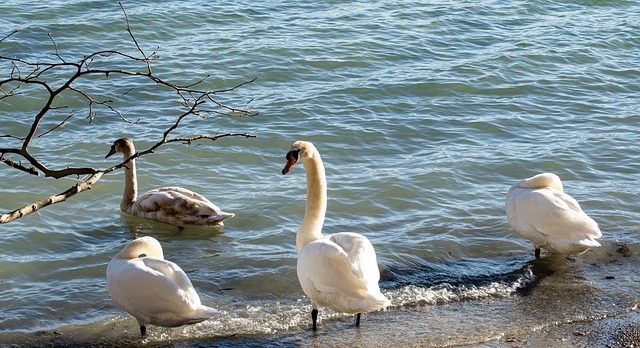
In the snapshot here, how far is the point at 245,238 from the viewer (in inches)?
348

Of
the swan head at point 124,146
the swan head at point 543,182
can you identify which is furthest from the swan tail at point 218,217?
the swan head at point 543,182

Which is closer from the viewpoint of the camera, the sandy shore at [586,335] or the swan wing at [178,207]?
the sandy shore at [586,335]

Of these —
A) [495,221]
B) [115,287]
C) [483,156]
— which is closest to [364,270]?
[115,287]

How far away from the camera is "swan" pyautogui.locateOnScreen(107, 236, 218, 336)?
610 centimetres

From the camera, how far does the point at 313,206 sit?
23.2 feet

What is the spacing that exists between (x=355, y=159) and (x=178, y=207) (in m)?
2.74

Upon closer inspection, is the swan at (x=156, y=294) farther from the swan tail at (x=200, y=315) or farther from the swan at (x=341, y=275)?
the swan at (x=341, y=275)

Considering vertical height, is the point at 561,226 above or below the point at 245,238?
above

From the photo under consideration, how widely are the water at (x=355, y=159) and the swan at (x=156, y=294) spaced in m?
0.26

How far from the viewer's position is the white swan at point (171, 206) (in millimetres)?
9117

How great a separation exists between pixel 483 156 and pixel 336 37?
18.9 feet

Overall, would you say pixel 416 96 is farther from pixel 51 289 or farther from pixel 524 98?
pixel 51 289

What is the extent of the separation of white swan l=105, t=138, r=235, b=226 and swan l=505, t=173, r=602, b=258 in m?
2.82

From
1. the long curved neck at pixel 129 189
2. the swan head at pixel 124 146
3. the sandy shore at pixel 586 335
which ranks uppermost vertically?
the sandy shore at pixel 586 335
